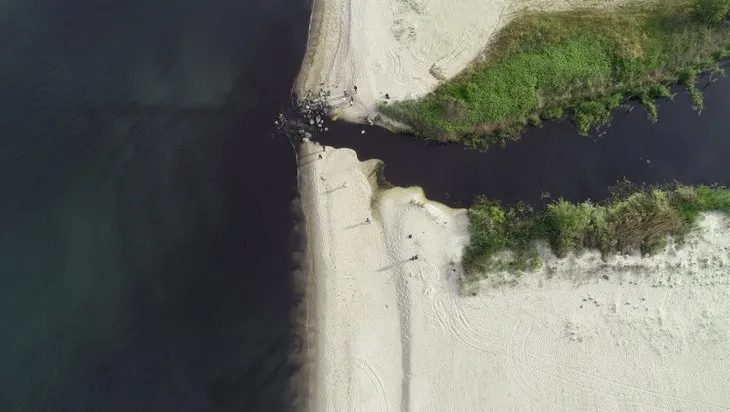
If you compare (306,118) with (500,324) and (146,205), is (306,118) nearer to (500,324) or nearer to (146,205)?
(146,205)

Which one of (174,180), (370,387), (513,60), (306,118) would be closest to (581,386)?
(370,387)

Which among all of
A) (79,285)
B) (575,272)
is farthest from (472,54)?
(79,285)

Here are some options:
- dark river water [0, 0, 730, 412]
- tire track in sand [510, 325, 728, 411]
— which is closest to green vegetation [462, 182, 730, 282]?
dark river water [0, 0, 730, 412]

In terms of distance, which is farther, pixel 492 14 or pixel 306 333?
pixel 492 14

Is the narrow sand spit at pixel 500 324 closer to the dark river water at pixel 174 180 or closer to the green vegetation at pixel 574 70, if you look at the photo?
the dark river water at pixel 174 180

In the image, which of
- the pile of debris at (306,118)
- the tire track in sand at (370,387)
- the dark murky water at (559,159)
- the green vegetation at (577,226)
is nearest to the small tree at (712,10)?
the dark murky water at (559,159)

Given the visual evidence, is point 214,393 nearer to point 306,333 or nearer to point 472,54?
point 306,333
